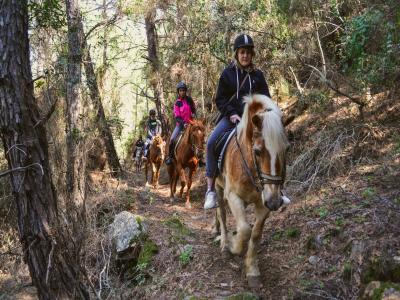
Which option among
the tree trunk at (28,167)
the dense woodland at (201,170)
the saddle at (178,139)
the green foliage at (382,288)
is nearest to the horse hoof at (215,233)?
the dense woodland at (201,170)

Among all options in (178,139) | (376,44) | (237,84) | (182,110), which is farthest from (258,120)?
(178,139)

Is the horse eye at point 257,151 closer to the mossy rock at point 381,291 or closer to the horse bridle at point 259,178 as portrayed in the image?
the horse bridle at point 259,178

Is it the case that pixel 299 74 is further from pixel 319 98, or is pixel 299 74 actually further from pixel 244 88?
pixel 244 88

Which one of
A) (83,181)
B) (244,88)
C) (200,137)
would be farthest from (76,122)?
(244,88)

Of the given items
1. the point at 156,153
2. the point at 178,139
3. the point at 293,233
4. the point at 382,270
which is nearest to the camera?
the point at 382,270

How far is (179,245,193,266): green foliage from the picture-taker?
21.2 feet

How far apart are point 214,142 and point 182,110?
5.73m

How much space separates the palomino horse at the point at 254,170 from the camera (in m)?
4.64

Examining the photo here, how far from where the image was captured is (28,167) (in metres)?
4.87

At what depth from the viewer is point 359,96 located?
30.8 ft

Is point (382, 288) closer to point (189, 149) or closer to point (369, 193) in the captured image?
point (369, 193)

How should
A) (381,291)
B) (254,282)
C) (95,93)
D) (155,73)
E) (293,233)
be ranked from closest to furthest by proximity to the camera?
(381,291) < (254,282) < (293,233) < (95,93) < (155,73)

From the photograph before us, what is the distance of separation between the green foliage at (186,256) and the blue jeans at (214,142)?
1.24m

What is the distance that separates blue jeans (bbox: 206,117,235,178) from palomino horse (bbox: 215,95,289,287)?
1.04 feet
